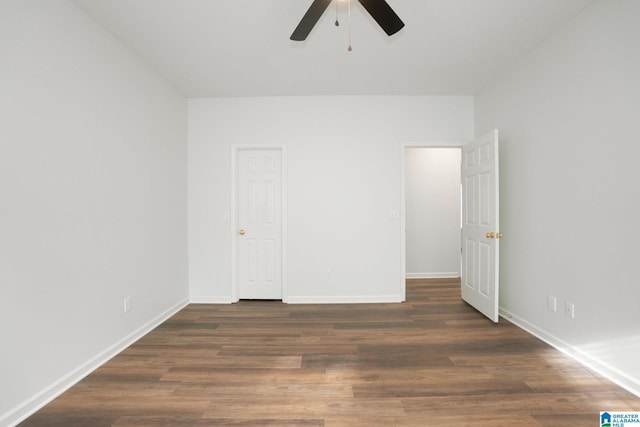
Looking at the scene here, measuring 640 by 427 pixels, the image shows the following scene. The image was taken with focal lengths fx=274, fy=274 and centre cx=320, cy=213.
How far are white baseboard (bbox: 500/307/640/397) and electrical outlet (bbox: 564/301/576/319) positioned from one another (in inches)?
9.6

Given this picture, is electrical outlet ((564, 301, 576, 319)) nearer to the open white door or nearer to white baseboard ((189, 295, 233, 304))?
the open white door

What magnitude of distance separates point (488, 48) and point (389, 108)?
123 centimetres

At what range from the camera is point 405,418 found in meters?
1.58

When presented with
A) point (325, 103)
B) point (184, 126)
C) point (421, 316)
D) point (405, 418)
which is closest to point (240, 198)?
point (184, 126)

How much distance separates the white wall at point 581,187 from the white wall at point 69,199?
380cm

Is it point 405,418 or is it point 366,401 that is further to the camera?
point 366,401

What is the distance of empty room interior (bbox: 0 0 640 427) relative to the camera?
170cm

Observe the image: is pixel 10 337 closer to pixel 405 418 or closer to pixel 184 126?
pixel 405 418

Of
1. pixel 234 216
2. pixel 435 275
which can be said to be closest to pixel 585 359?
pixel 435 275

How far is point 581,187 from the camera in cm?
217

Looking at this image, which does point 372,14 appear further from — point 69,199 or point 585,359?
point 585,359

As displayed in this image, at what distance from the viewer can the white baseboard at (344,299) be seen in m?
3.60

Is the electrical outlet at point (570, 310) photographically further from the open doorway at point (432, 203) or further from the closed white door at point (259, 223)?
the closed white door at point (259, 223)

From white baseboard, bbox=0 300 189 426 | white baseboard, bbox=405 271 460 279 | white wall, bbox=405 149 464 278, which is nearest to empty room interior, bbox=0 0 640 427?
white baseboard, bbox=0 300 189 426
